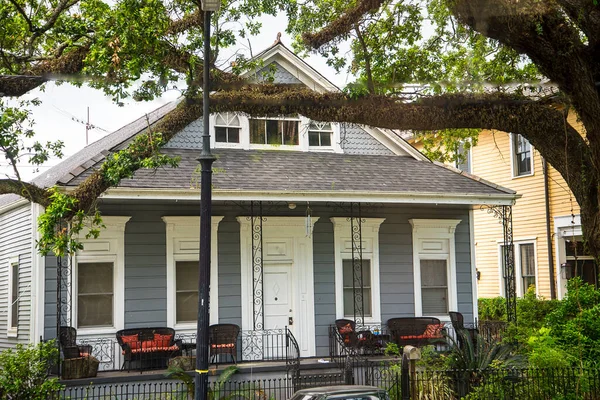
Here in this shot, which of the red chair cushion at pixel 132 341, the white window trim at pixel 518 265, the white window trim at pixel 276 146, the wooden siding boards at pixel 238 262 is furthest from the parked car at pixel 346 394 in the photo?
the white window trim at pixel 518 265

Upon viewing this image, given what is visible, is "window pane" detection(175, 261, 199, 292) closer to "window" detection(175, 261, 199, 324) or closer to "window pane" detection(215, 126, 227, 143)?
"window" detection(175, 261, 199, 324)

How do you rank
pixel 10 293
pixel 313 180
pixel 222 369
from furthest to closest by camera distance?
pixel 10 293 → pixel 313 180 → pixel 222 369

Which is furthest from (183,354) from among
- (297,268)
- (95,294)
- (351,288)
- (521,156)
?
(521,156)

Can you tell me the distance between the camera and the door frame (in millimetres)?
18156

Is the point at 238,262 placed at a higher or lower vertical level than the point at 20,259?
lower

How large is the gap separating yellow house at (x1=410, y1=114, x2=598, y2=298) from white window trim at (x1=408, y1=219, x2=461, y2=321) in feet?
11.1

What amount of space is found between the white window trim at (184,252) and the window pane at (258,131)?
2.92 meters

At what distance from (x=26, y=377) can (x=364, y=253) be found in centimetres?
923

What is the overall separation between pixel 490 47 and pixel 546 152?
373cm

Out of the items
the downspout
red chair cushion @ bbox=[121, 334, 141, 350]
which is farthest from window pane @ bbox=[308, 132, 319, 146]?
the downspout

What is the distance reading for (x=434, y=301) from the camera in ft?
65.6

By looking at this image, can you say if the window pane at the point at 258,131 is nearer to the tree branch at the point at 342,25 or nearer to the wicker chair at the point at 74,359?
the tree branch at the point at 342,25

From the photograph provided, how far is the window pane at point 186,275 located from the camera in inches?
701

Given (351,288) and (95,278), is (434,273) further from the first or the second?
(95,278)
